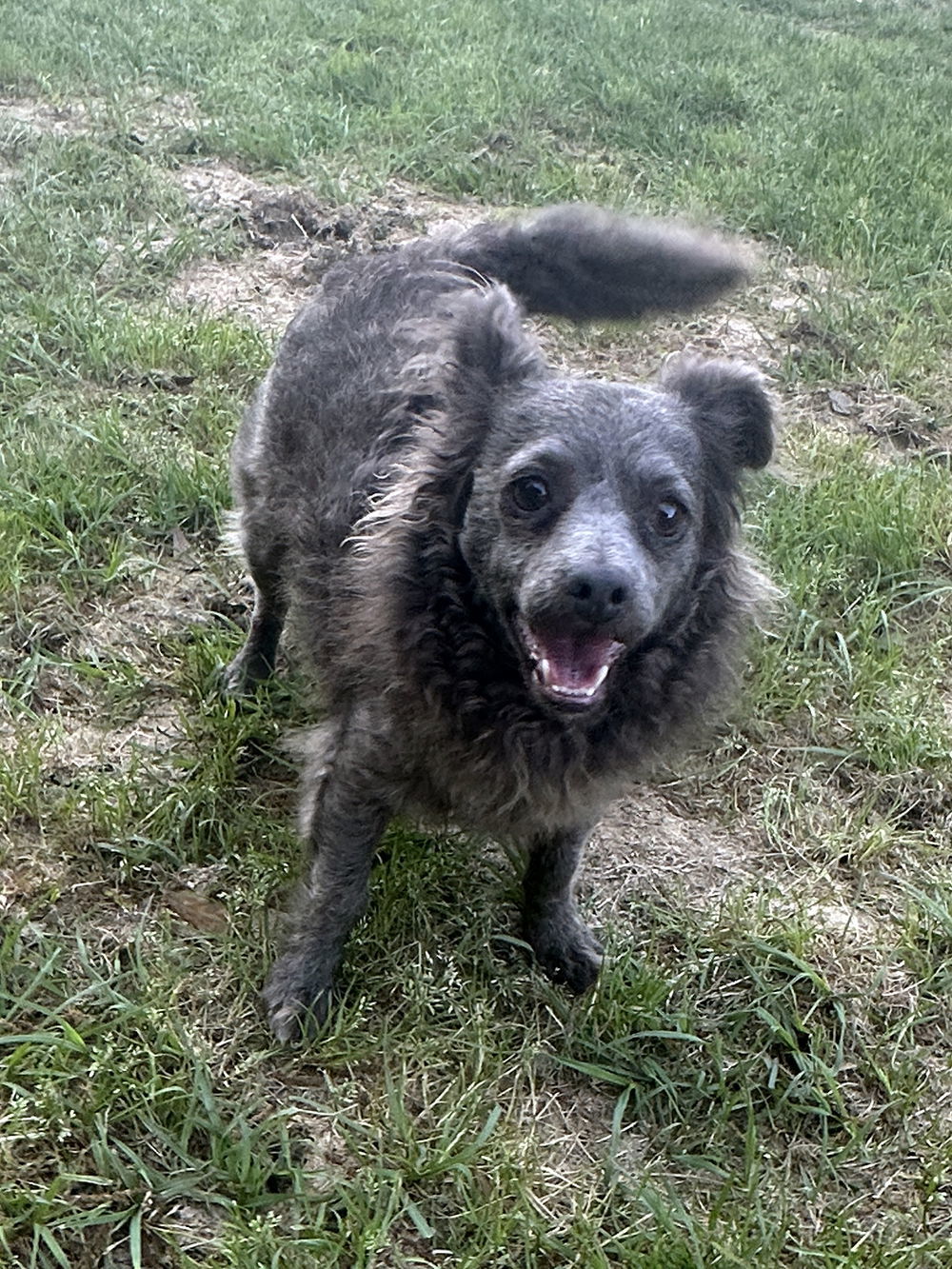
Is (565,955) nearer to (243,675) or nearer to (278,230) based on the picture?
(243,675)

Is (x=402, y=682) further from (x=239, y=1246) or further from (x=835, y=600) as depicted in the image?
(x=835, y=600)

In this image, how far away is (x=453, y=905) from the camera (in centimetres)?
295

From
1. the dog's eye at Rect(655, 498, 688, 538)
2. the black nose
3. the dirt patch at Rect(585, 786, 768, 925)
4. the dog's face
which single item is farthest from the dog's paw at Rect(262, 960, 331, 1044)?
the dog's eye at Rect(655, 498, 688, 538)

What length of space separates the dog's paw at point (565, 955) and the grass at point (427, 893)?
6 centimetres

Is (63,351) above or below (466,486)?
below

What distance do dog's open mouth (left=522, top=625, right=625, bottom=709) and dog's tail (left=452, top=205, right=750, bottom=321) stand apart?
4.22 feet

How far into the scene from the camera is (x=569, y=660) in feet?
7.54

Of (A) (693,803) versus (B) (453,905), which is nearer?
(B) (453,905)

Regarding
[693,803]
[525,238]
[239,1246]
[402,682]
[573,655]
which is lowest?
[693,803]

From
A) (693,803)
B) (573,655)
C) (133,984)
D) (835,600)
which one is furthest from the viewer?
(835,600)

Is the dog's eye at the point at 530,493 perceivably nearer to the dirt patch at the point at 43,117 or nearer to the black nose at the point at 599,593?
the black nose at the point at 599,593

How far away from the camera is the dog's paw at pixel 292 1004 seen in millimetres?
2627

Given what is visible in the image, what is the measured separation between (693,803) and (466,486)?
1.34 m

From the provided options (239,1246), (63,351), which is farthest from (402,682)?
(63,351)
